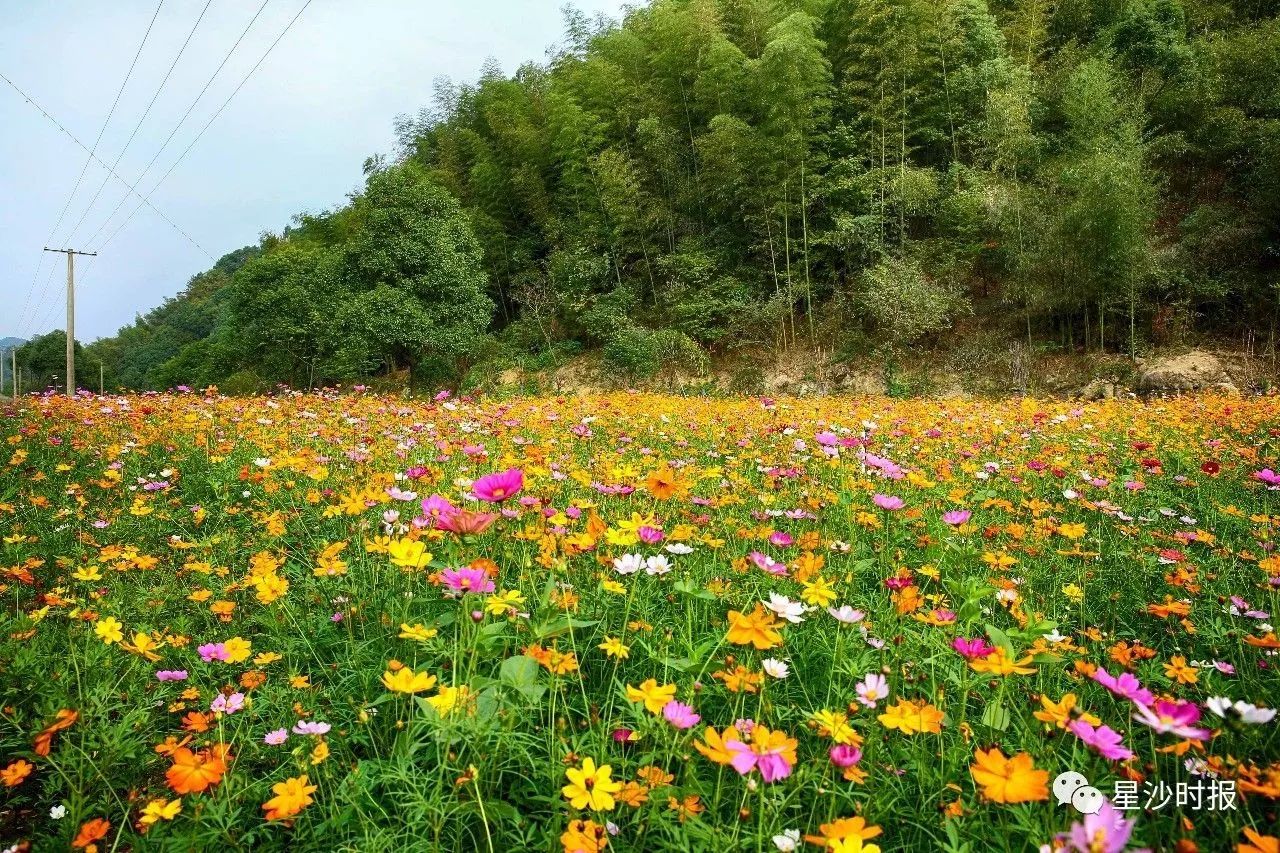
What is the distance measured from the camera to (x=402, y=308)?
14.9 metres

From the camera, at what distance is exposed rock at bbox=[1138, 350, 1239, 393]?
8.86 meters

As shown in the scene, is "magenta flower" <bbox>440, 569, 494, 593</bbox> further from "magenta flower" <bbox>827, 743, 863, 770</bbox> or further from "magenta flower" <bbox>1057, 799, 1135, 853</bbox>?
"magenta flower" <bbox>1057, 799, 1135, 853</bbox>

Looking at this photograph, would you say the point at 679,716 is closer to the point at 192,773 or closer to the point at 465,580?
the point at 465,580

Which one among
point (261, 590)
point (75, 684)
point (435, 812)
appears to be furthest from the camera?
point (75, 684)

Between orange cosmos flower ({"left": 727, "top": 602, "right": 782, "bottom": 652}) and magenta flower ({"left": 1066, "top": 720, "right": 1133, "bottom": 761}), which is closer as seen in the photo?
magenta flower ({"left": 1066, "top": 720, "right": 1133, "bottom": 761})

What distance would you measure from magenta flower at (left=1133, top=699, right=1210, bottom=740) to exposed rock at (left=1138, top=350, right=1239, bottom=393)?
10.7 m

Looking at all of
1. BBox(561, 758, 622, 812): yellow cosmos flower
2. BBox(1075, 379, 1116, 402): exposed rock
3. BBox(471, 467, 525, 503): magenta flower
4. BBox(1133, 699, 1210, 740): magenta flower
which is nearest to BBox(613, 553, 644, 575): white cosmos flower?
BBox(471, 467, 525, 503): magenta flower

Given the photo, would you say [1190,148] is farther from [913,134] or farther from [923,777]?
[923,777]

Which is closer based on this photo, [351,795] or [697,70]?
[351,795]

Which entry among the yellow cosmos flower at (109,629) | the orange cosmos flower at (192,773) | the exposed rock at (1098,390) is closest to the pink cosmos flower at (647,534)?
the orange cosmos flower at (192,773)

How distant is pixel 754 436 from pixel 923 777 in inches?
100

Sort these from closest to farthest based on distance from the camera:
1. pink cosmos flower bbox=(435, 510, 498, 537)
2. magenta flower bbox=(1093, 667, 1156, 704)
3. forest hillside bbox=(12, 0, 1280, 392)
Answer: magenta flower bbox=(1093, 667, 1156, 704) → pink cosmos flower bbox=(435, 510, 498, 537) → forest hillside bbox=(12, 0, 1280, 392)

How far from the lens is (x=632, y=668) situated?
→ 1.19m

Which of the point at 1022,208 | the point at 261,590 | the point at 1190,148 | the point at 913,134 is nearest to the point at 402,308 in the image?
the point at 913,134
